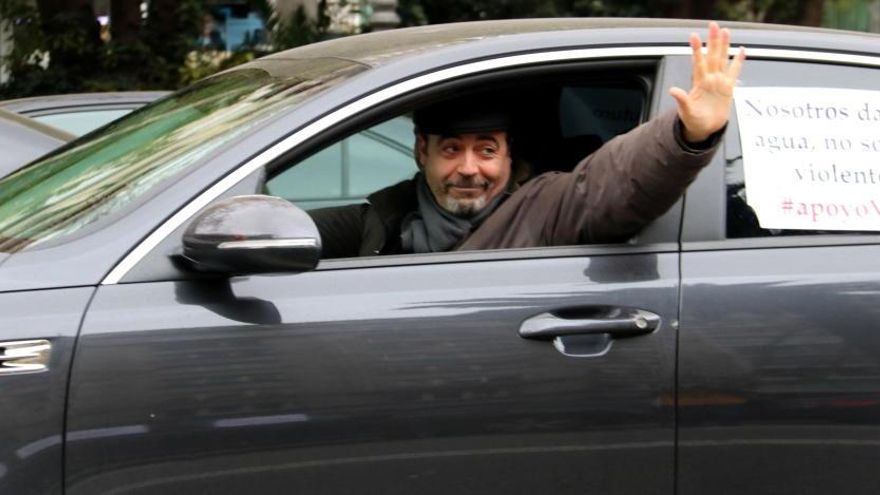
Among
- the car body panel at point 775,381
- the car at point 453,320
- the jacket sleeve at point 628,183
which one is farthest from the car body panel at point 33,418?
the car body panel at point 775,381

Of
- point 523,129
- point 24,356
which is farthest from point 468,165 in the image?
point 24,356

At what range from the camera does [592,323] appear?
10.1ft

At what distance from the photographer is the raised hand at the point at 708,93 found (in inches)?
119

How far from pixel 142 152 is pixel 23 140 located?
265 centimetres

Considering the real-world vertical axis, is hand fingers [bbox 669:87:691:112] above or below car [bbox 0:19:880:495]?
above

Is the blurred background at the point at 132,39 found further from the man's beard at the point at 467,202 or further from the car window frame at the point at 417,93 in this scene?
the car window frame at the point at 417,93

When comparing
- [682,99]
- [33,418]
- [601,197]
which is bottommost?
[33,418]

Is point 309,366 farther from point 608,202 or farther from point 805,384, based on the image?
point 805,384

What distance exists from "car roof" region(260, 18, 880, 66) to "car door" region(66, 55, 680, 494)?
0.56 meters

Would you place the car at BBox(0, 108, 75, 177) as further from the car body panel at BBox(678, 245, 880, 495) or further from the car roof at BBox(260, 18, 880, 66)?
the car body panel at BBox(678, 245, 880, 495)

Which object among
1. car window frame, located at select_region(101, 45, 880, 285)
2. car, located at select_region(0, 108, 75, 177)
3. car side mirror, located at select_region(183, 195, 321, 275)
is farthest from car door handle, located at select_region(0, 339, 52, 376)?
car, located at select_region(0, 108, 75, 177)

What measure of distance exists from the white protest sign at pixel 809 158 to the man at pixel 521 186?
27 cm

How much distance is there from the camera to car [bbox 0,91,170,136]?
6723 mm

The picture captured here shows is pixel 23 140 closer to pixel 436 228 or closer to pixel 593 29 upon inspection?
pixel 436 228
